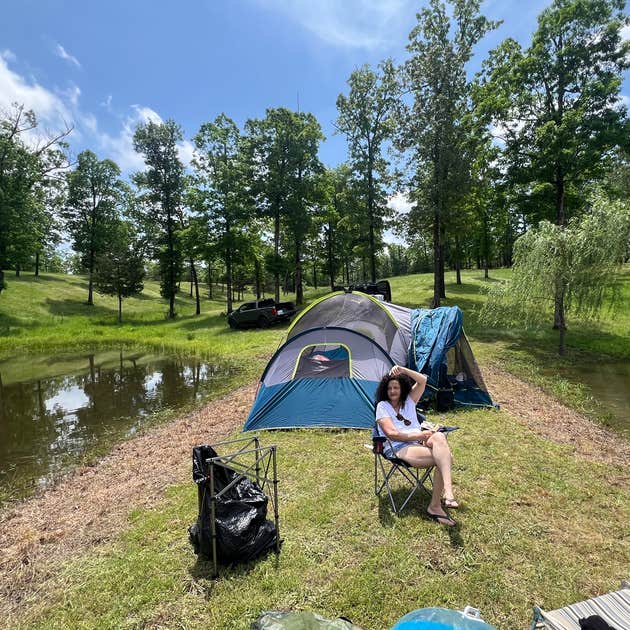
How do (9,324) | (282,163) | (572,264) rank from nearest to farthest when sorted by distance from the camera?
(572,264), (9,324), (282,163)

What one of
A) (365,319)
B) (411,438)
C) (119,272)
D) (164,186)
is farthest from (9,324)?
(411,438)

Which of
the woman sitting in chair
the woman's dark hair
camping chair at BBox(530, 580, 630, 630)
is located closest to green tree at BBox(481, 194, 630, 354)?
the woman sitting in chair

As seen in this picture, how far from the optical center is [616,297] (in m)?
11.1

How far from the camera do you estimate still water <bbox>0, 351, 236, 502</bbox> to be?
653cm

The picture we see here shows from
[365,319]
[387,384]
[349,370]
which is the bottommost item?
[349,370]

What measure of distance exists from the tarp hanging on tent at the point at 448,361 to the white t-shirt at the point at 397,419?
2.78 meters

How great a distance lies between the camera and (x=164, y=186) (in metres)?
27.0

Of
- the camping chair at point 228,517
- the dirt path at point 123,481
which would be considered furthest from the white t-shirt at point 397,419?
the dirt path at point 123,481

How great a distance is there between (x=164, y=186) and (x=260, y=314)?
47.9ft

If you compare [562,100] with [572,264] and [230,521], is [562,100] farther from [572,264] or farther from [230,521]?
[230,521]

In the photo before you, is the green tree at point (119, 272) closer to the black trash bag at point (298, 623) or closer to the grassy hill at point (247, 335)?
the grassy hill at point (247, 335)

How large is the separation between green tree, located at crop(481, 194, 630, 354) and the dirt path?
3.87m

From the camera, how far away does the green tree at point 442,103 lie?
1633 centimetres

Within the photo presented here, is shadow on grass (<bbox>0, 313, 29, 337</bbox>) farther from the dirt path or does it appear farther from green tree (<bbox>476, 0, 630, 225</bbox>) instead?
green tree (<bbox>476, 0, 630, 225</bbox>)
